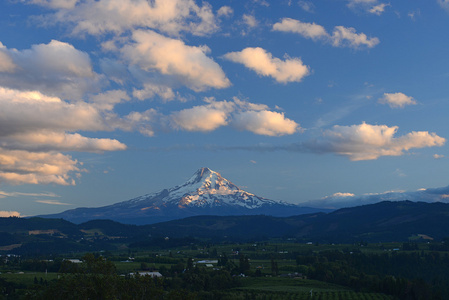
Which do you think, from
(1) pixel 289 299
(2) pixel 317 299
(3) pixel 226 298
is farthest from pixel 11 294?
(2) pixel 317 299

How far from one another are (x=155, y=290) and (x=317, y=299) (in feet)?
430

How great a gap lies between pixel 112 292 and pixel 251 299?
125m

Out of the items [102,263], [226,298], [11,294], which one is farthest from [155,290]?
[11,294]

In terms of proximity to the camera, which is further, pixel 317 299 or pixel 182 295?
pixel 317 299

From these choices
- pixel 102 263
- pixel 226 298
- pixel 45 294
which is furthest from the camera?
pixel 226 298

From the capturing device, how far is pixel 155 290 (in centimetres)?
8700

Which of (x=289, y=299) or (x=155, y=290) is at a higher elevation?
(x=155, y=290)

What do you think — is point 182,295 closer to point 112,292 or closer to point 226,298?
point 112,292

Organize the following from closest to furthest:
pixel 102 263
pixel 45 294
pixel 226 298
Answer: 1. pixel 45 294
2. pixel 102 263
3. pixel 226 298

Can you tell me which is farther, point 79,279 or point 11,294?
point 11,294

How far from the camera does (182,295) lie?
3536 inches

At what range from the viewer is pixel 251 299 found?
19325cm

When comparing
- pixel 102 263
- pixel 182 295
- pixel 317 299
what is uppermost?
pixel 102 263

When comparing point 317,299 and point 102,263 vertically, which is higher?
point 102,263
